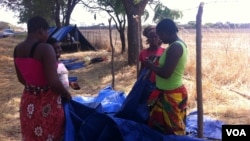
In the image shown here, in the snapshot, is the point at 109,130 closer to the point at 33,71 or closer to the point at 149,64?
the point at 149,64

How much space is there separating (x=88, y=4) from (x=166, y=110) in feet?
62.4

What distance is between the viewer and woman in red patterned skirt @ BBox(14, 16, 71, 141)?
2529 millimetres

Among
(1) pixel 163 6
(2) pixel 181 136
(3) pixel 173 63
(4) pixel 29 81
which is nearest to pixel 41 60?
(4) pixel 29 81

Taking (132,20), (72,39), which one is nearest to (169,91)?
(132,20)

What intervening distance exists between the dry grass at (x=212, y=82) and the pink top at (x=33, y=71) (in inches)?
91.9

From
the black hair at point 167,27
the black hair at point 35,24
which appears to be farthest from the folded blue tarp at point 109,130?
the black hair at point 167,27

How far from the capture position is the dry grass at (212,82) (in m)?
5.55

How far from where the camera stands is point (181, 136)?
2.95 meters

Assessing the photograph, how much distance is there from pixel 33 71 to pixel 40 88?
0.15m

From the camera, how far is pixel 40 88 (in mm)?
2643

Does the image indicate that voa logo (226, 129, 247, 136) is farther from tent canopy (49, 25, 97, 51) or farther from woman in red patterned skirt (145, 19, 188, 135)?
tent canopy (49, 25, 97, 51)

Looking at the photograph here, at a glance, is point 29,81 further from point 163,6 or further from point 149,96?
point 163,6

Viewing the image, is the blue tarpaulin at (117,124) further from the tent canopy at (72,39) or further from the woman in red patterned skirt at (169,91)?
the tent canopy at (72,39)

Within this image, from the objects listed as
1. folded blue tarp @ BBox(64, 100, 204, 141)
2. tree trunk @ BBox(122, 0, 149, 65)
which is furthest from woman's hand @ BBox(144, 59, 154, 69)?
tree trunk @ BBox(122, 0, 149, 65)
